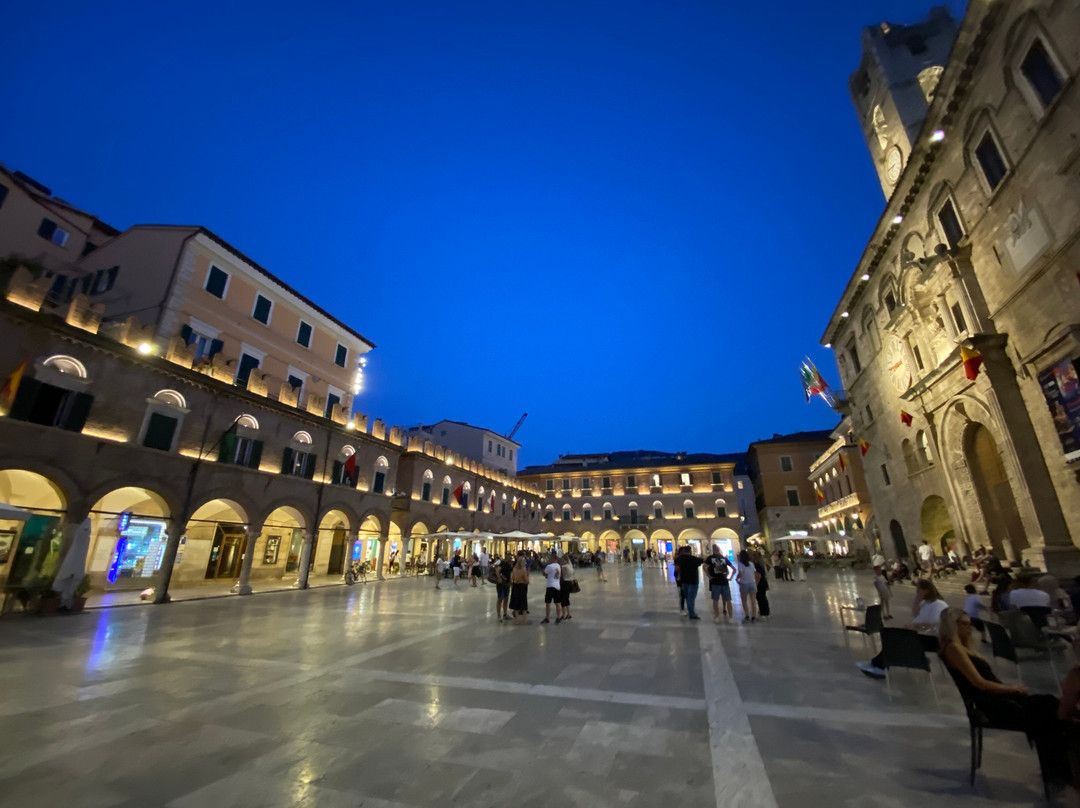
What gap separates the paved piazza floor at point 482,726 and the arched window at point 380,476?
54.9ft

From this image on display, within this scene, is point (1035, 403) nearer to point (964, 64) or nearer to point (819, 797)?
point (964, 64)

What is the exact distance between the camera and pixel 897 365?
2048 cm

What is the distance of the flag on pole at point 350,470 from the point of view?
22.5 metres

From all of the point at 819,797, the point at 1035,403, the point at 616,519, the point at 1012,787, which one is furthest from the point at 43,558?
the point at 616,519

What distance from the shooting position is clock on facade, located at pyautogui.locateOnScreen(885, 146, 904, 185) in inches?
904

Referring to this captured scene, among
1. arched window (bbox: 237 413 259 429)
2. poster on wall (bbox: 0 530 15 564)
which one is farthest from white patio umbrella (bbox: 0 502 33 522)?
arched window (bbox: 237 413 259 429)

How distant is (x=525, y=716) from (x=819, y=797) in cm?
280

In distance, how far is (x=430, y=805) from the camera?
3.28m

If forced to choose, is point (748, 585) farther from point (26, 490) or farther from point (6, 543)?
point (26, 490)

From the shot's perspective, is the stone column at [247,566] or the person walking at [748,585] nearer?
the person walking at [748,585]

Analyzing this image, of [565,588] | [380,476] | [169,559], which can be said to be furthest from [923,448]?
A: [169,559]

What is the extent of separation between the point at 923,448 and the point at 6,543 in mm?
33917

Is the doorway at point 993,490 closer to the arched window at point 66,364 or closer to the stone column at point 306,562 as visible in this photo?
the stone column at point 306,562

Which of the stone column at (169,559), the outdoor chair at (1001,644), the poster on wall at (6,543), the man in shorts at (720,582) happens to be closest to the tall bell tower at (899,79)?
the man in shorts at (720,582)
